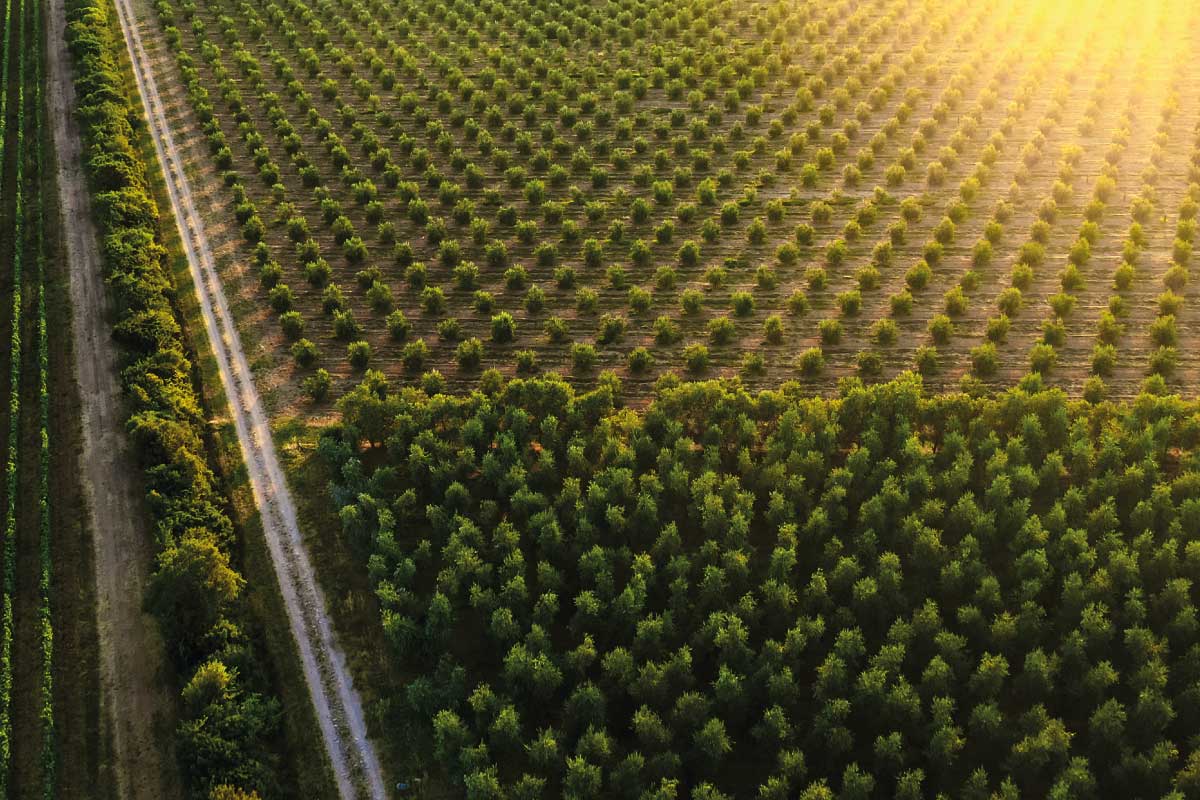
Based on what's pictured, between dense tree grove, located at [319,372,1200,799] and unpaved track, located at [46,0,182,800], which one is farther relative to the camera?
unpaved track, located at [46,0,182,800]

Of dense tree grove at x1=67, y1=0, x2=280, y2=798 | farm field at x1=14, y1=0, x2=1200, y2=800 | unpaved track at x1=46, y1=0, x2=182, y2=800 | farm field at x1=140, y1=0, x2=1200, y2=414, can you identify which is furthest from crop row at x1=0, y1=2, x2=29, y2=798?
farm field at x1=140, y1=0, x2=1200, y2=414

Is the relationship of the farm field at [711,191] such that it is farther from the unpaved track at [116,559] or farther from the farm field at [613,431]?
the unpaved track at [116,559]

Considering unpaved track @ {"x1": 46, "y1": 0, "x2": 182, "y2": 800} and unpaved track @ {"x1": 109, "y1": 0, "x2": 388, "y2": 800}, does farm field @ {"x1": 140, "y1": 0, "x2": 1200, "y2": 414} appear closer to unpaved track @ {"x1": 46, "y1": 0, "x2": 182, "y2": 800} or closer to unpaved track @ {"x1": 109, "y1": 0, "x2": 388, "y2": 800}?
unpaved track @ {"x1": 109, "y1": 0, "x2": 388, "y2": 800}

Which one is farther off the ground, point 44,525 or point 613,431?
point 613,431

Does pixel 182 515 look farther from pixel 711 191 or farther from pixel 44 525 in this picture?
pixel 711 191

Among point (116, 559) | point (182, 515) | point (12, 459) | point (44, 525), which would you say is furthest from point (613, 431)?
point (12, 459)

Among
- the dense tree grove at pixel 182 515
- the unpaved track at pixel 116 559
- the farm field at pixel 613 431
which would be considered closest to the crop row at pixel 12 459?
the farm field at pixel 613 431
